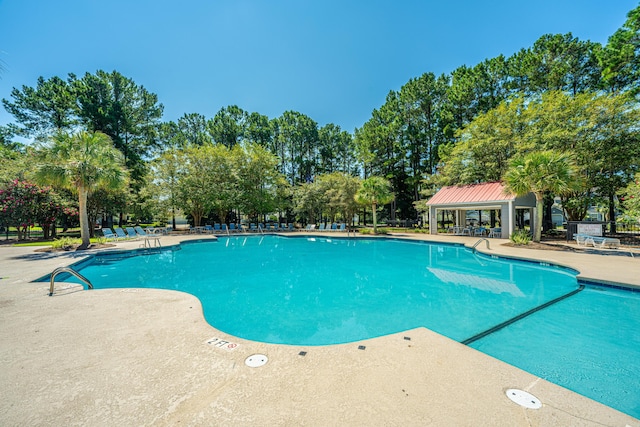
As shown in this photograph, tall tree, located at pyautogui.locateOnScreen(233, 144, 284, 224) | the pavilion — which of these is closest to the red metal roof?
the pavilion

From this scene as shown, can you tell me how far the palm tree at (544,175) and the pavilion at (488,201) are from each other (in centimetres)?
204

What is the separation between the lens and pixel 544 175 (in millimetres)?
11414

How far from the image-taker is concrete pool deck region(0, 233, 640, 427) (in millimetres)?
1838

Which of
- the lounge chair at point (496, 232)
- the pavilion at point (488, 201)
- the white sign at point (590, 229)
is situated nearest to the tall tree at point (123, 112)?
the pavilion at point (488, 201)

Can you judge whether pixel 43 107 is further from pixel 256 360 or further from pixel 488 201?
pixel 488 201

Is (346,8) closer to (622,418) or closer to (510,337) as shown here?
(510,337)

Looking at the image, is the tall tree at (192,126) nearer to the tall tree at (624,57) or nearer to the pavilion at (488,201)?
the pavilion at (488,201)

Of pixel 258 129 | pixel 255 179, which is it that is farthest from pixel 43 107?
pixel 255 179

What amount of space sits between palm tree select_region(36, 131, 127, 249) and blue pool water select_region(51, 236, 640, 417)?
334 centimetres

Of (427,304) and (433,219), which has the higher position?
(433,219)

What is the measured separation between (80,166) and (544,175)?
67.3ft

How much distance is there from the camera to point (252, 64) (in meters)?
15.4

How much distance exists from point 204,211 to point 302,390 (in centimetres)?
2232

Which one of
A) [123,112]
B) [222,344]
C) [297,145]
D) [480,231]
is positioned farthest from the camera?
[297,145]
